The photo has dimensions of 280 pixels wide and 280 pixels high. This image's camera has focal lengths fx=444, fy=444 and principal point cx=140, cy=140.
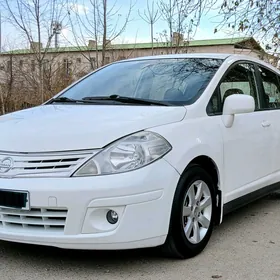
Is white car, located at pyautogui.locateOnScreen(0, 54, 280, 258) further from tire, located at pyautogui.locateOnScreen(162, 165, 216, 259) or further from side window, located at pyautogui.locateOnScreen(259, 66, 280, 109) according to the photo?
side window, located at pyautogui.locateOnScreen(259, 66, 280, 109)

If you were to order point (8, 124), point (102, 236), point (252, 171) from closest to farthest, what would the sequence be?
1. point (102, 236)
2. point (8, 124)
3. point (252, 171)

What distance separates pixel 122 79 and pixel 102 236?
191 cm

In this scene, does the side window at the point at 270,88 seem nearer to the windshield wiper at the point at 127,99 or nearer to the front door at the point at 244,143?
the front door at the point at 244,143

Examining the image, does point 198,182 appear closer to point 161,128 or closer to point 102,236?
point 161,128

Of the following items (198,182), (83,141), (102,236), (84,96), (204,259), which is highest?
(84,96)

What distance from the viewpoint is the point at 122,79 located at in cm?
437

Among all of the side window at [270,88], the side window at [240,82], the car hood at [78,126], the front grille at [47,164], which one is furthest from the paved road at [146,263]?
the side window at [270,88]

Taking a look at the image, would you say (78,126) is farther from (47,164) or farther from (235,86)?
(235,86)

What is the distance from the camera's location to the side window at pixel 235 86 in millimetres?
3881

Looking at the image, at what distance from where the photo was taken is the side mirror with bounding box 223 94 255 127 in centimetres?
381

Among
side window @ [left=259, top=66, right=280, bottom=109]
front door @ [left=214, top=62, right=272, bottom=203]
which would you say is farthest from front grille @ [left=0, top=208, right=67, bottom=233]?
side window @ [left=259, top=66, right=280, bottom=109]

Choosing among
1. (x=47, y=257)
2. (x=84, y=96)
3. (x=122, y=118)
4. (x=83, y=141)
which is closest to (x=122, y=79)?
(x=84, y=96)

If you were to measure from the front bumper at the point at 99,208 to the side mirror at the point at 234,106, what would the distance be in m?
1.07

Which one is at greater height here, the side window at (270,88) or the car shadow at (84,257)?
the side window at (270,88)
